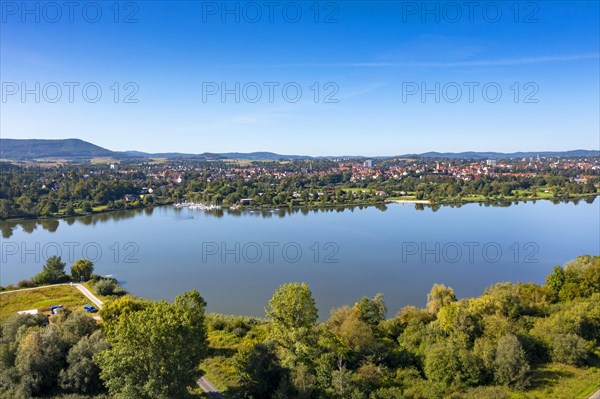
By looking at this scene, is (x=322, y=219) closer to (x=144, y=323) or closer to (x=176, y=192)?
(x=176, y=192)

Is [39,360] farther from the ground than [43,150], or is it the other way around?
[43,150]

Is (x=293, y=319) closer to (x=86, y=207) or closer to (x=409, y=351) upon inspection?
(x=409, y=351)

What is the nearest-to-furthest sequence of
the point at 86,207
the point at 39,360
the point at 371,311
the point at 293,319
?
the point at 39,360, the point at 293,319, the point at 371,311, the point at 86,207

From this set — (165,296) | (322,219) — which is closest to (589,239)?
(322,219)

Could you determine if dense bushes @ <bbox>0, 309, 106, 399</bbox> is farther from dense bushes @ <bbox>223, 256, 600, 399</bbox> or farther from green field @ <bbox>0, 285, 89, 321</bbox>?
green field @ <bbox>0, 285, 89, 321</bbox>

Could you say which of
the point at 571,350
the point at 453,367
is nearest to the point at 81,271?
the point at 453,367

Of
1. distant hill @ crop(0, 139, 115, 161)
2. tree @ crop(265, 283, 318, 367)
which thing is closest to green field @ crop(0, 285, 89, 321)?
tree @ crop(265, 283, 318, 367)

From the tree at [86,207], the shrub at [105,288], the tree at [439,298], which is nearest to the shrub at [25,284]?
the shrub at [105,288]
